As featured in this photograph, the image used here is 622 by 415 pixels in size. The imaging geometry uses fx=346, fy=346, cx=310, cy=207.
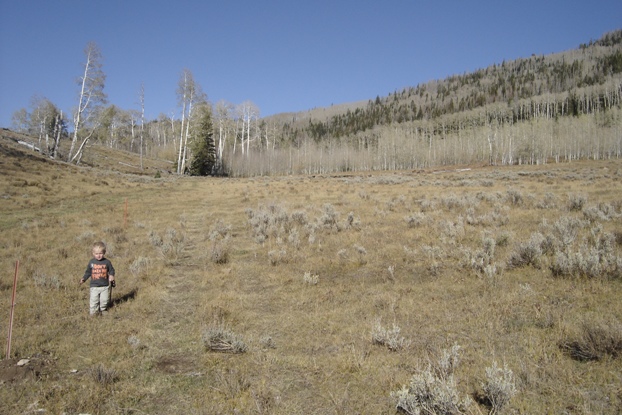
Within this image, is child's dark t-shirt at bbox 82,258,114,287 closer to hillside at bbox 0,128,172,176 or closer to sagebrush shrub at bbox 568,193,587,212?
sagebrush shrub at bbox 568,193,587,212

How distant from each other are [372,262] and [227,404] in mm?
5722

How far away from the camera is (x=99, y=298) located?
7062mm

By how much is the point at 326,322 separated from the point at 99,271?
15.7 feet

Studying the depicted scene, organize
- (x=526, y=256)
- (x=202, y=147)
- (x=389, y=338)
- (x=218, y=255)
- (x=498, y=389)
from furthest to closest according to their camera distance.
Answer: (x=202, y=147) → (x=218, y=255) → (x=526, y=256) → (x=389, y=338) → (x=498, y=389)

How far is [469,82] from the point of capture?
7470 inches

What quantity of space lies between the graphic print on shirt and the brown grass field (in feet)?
2.42

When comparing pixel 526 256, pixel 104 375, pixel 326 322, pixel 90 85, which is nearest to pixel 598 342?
pixel 526 256

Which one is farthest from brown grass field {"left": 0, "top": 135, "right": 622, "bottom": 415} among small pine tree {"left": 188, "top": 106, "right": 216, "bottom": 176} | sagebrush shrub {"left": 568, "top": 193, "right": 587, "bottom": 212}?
small pine tree {"left": 188, "top": 106, "right": 216, "bottom": 176}

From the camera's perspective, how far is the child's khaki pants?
22.7 feet

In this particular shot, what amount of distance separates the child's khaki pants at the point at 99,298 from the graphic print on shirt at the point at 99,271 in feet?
0.79

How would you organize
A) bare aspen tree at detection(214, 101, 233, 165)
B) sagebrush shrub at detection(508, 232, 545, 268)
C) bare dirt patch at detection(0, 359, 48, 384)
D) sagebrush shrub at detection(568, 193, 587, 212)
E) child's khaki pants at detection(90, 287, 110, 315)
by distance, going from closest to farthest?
bare dirt patch at detection(0, 359, 48, 384), child's khaki pants at detection(90, 287, 110, 315), sagebrush shrub at detection(508, 232, 545, 268), sagebrush shrub at detection(568, 193, 587, 212), bare aspen tree at detection(214, 101, 233, 165)

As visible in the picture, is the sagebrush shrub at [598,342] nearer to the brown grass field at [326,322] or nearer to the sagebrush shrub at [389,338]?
the brown grass field at [326,322]

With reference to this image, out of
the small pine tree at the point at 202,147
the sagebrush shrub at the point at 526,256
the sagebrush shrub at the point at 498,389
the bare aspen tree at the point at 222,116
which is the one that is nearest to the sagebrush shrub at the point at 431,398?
the sagebrush shrub at the point at 498,389

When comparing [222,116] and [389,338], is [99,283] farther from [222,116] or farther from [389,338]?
[222,116]
